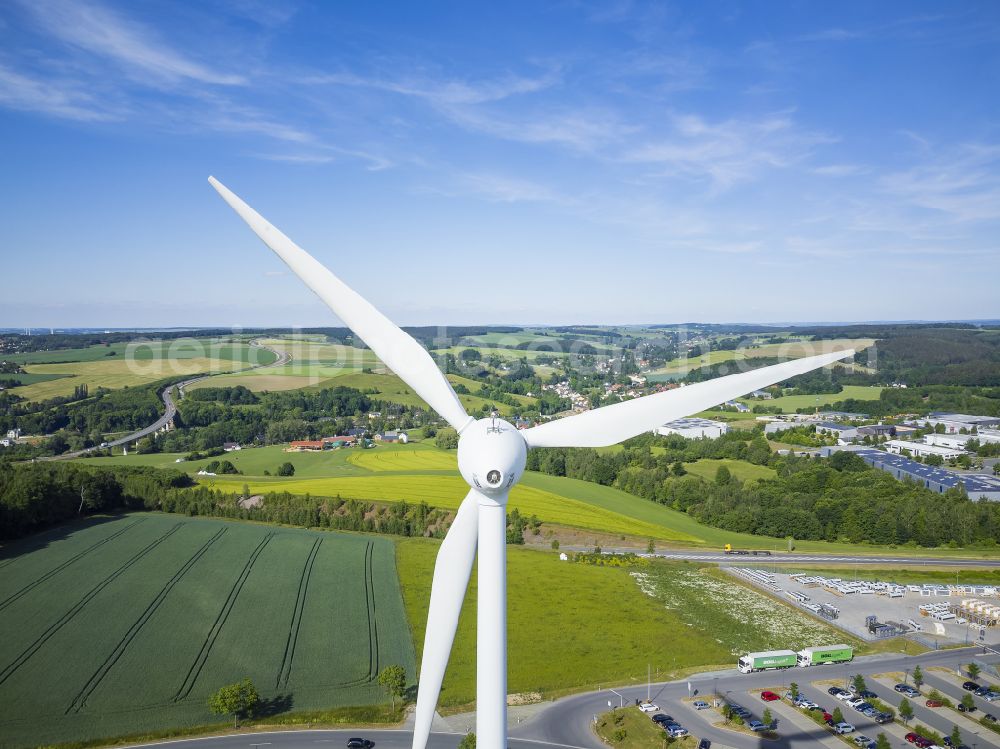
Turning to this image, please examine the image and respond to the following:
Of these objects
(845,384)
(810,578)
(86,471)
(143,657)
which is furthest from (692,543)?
(845,384)

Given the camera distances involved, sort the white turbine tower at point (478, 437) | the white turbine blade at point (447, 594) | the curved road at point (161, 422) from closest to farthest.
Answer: the white turbine tower at point (478, 437) → the white turbine blade at point (447, 594) → the curved road at point (161, 422)

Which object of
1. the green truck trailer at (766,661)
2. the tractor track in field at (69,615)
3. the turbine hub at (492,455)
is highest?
the turbine hub at (492,455)

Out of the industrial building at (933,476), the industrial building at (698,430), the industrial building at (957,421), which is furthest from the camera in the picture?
the industrial building at (957,421)

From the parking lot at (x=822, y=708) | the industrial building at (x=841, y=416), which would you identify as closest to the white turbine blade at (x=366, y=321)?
the parking lot at (x=822, y=708)

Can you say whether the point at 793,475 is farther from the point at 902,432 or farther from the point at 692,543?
the point at 902,432

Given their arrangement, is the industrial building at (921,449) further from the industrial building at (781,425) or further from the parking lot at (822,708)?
the parking lot at (822,708)

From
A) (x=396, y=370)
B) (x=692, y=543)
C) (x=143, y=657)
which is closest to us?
(x=396, y=370)

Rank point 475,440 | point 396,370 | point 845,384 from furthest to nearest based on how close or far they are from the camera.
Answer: point 845,384
point 396,370
point 475,440
